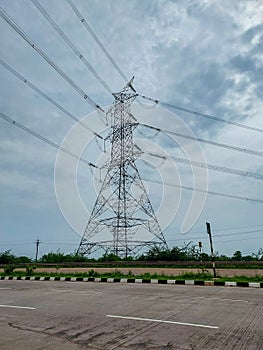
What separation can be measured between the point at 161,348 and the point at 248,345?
1.25m

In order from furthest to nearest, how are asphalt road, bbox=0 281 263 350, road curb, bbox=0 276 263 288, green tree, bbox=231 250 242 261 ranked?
1. green tree, bbox=231 250 242 261
2. road curb, bbox=0 276 263 288
3. asphalt road, bbox=0 281 263 350

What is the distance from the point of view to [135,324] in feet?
19.0

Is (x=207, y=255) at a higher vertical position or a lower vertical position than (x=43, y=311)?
higher

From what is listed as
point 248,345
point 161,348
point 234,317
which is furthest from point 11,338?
point 234,317

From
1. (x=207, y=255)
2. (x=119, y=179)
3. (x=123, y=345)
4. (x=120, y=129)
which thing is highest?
(x=120, y=129)

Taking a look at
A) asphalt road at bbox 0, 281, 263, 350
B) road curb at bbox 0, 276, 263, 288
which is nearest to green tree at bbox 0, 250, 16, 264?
road curb at bbox 0, 276, 263, 288

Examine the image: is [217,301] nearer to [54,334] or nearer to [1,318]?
[54,334]

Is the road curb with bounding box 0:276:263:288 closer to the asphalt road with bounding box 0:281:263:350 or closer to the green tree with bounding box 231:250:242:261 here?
the asphalt road with bounding box 0:281:263:350

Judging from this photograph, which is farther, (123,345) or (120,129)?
(120,129)

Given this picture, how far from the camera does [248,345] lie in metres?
4.41

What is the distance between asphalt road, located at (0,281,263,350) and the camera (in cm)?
461

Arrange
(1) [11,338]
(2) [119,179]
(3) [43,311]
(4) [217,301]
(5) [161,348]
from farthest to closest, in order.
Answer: (2) [119,179], (4) [217,301], (3) [43,311], (1) [11,338], (5) [161,348]

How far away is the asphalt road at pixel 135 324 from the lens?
4.61 m

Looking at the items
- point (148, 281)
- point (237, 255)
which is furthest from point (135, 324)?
point (237, 255)
